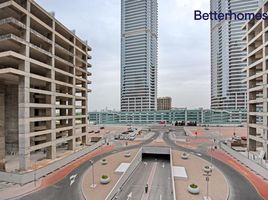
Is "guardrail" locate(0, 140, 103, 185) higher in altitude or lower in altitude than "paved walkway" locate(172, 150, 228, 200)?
Answer: higher

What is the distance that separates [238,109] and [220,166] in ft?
396

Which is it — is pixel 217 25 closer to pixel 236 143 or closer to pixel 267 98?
pixel 236 143

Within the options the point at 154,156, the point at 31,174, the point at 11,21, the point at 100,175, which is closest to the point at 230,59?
the point at 154,156

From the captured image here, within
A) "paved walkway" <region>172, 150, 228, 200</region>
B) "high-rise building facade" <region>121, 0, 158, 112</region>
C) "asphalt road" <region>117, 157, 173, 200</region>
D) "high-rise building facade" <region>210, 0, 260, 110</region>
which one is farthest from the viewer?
"high-rise building facade" <region>121, 0, 158, 112</region>

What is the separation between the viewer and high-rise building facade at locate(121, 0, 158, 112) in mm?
189988

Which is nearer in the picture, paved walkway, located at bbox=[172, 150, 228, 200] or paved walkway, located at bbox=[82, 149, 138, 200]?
paved walkway, located at bbox=[172, 150, 228, 200]

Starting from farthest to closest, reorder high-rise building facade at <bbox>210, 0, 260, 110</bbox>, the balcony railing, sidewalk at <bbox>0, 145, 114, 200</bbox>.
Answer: high-rise building facade at <bbox>210, 0, 260, 110</bbox>
the balcony railing
sidewalk at <bbox>0, 145, 114, 200</bbox>

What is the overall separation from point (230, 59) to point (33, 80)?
157 m

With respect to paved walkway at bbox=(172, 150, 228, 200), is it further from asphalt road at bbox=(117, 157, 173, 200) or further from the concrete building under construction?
the concrete building under construction

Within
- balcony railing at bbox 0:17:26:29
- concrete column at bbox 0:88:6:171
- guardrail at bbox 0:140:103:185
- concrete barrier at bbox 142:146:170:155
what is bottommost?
concrete barrier at bbox 142:146:170:155

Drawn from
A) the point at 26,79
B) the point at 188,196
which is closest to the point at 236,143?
the point at 188,196

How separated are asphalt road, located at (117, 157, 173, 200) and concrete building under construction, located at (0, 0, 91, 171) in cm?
2049

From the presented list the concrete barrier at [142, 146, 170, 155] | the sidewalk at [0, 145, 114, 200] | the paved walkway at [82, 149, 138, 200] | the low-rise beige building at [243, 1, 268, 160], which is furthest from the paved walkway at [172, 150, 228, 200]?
the sidewalk at [0, 145, 114, 200]

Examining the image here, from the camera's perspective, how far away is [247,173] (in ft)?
144
